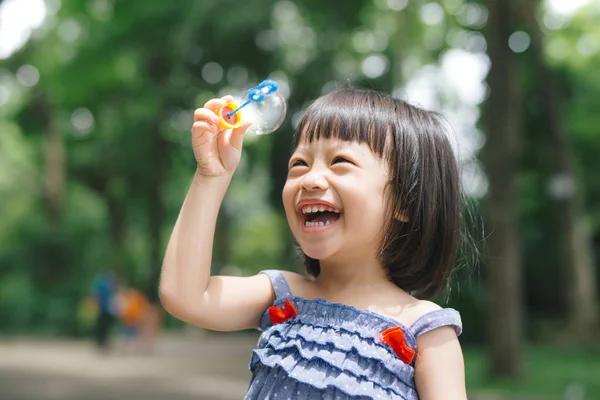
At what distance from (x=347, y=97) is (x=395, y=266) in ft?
1.34

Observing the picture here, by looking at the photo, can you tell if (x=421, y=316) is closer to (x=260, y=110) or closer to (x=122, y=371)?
(x=260, y=110)

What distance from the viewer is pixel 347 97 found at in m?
1.93

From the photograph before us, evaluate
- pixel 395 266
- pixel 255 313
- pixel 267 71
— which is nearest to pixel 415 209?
pixel 395 266

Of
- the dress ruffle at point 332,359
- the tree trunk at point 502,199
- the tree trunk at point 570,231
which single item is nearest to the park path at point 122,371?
the tree trunk at point 502,199

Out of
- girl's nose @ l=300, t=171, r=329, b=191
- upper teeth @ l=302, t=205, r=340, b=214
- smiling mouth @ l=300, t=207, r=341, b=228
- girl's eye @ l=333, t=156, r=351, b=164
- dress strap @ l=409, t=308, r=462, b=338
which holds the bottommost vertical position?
dress strap @ l=409, t=308, r=462, b=338

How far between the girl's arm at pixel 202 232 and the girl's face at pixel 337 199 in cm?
16

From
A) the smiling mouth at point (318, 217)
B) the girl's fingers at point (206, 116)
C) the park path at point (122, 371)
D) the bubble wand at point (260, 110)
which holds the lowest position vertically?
the park path at point (122, 371)

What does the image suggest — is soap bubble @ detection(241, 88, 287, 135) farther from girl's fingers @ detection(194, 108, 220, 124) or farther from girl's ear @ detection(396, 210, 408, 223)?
→ girl's ear @ detection(396, 210, 408, 223)

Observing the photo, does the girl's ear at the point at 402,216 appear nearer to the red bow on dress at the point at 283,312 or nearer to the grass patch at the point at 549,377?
the red bow on dress at the point at 283,312

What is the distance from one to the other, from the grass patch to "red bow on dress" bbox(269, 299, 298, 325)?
8.60 m

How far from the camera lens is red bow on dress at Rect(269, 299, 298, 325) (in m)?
1.88

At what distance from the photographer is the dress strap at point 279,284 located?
1.96m

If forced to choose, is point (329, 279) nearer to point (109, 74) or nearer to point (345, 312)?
point (345, 312)

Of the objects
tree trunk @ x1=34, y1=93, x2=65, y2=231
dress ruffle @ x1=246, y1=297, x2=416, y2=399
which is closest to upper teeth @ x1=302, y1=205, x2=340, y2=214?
dress ruffle @ x1=246, y1=297, x2=416, y2=399
